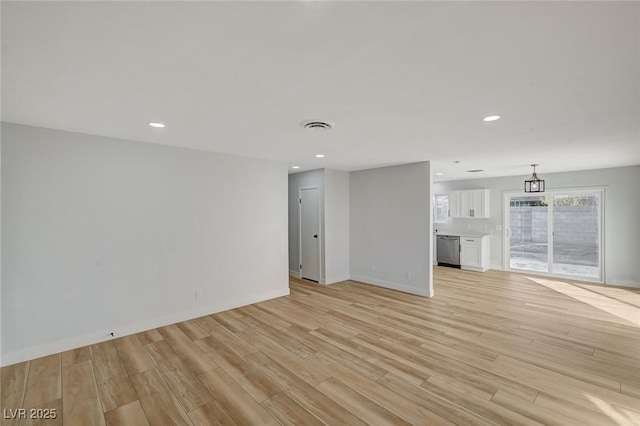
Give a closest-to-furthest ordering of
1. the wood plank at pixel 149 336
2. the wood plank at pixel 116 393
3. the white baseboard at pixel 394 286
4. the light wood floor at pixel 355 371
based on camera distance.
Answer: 1. the light wood floor at pixel 355 371
2. the wood plank at pixel 116 393
3. the wood plank at pixel 149 336
4. the white baseboard at pixel 394 286

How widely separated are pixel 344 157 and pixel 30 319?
4.31 m

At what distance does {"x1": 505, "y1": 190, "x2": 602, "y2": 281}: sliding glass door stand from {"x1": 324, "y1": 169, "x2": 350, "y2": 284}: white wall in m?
4.35

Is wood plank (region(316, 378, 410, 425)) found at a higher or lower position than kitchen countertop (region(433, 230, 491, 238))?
lower

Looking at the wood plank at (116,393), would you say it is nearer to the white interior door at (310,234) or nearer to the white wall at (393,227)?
the white interior door at (310,234)

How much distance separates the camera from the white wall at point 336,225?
5879 mm

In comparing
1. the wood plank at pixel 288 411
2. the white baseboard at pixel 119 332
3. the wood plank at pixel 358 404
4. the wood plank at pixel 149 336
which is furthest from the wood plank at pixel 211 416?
the white baseboard at pixel 119 332

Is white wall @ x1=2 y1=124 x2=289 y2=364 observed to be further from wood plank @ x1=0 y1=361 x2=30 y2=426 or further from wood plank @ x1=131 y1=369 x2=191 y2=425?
wood plank @ x1=131 y1=369 x2=191 y2=425

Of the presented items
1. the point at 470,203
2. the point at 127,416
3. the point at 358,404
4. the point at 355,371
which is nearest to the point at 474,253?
the point at 470,203

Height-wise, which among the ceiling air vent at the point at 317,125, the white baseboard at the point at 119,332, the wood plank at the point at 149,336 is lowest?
the wood plank at the point at 149,336

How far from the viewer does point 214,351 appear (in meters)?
3.05

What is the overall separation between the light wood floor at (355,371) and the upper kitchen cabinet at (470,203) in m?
3.44

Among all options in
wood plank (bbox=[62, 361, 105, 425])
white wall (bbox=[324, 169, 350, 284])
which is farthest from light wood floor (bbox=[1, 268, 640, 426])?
white wall (bbox=[324, 169, 350, 284])

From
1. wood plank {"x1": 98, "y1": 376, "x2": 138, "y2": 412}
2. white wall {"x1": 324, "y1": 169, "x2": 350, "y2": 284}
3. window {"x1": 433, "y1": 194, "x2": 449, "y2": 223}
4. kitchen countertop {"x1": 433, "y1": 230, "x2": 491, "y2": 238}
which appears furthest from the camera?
window {"x1": 433, "y1": 194, "x2": 449, "y2": 223}

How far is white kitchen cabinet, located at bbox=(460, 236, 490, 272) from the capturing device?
23.4ft
